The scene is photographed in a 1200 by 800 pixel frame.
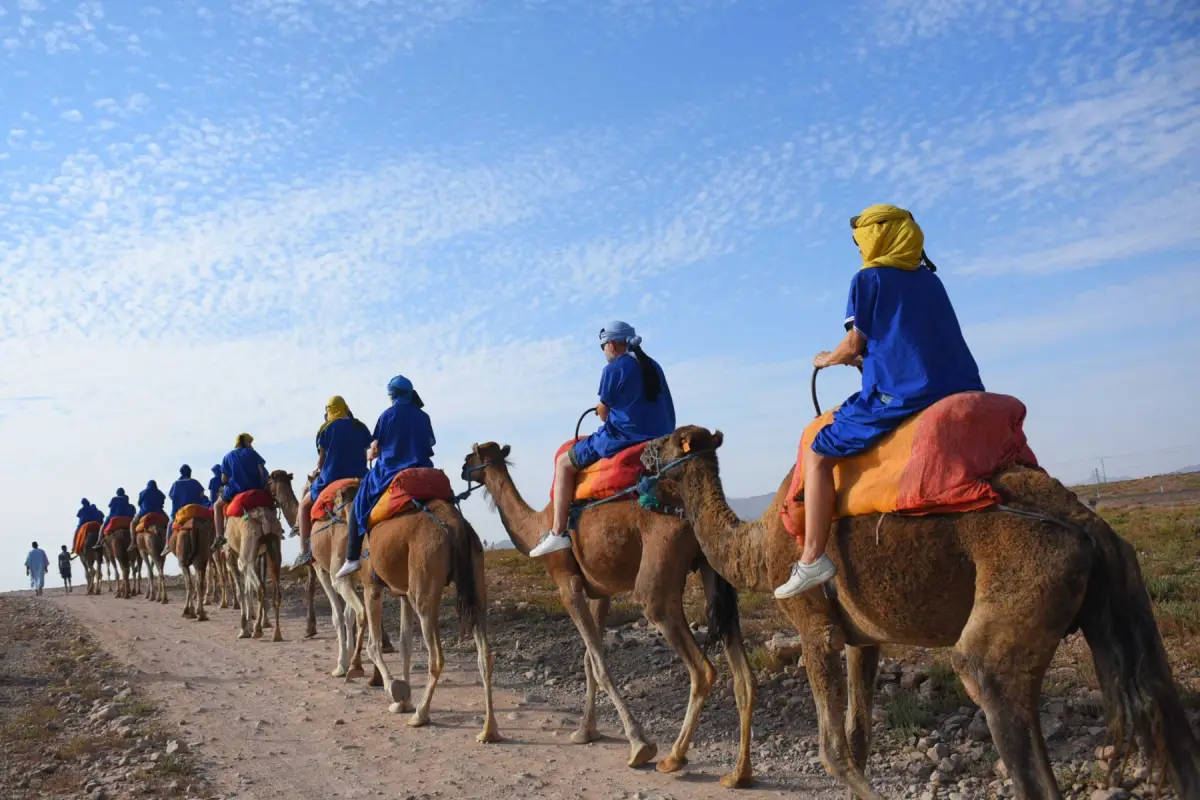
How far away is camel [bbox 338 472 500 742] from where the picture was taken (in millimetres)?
9812

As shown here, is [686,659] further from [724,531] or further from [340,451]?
[340,451]

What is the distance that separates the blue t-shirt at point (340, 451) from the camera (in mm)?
13727

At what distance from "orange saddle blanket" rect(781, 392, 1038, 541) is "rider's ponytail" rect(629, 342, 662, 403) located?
11.9ft

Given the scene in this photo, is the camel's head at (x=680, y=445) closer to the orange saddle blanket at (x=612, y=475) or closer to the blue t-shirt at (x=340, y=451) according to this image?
the orange saddle blanket at (x=612, y=475)

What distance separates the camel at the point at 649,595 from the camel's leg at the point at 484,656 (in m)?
0.79

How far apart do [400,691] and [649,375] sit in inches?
170

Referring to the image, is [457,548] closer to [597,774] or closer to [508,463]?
[508,463]

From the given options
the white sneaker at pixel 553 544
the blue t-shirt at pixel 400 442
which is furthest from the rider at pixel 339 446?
the white sneaker at pixel 553 544

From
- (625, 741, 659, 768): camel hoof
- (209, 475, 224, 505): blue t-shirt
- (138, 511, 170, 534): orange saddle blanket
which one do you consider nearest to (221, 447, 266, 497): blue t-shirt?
(209, 475, 224, 505): blue t-shirt

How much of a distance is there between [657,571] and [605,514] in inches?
32.2

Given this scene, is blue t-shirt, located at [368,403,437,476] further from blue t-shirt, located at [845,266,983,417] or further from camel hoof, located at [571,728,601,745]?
blue t-shirt, located at [845,266,983,417]

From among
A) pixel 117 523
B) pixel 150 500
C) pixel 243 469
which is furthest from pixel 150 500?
pixel 243 469

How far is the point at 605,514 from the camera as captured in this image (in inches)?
333

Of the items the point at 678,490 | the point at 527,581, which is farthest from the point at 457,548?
the point at 527,581
